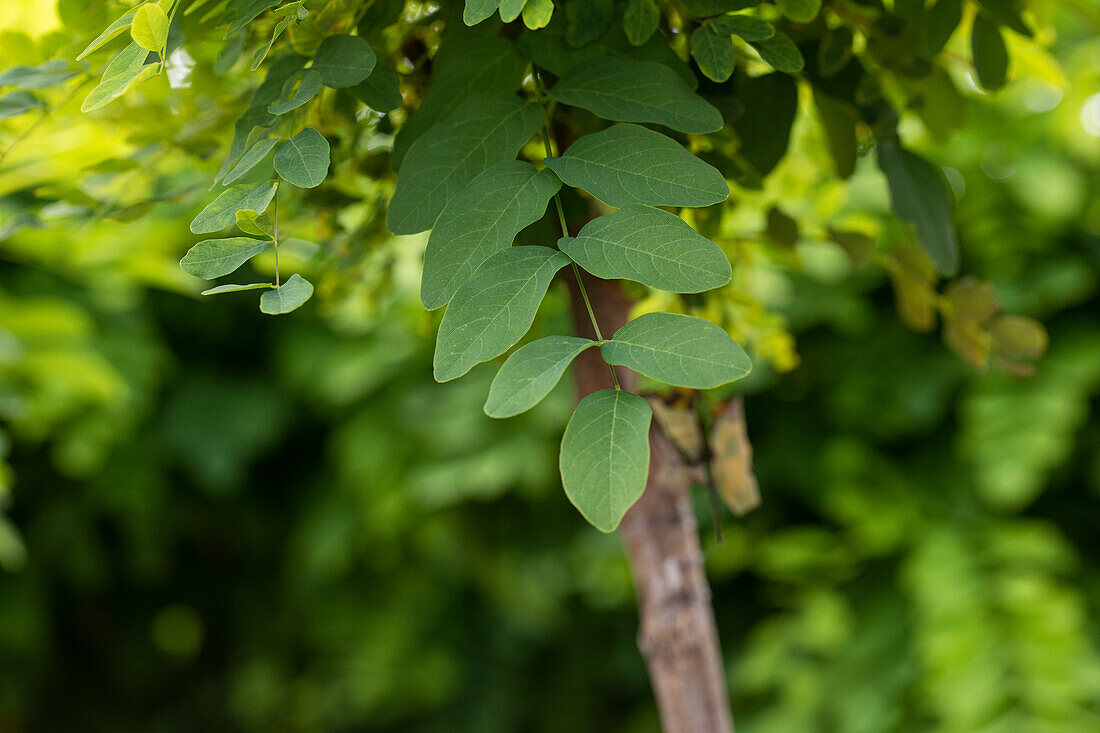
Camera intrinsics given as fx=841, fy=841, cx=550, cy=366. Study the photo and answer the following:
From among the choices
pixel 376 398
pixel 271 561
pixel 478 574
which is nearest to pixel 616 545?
pixel 478 574

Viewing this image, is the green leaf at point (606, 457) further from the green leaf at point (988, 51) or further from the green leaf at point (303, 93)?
the green leaf at point (988, 51)

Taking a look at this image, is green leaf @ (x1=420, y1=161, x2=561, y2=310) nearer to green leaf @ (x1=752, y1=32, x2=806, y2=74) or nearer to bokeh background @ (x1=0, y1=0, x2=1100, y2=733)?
green leaf @ (x1=752, y1=32, x2=806, y2=74)

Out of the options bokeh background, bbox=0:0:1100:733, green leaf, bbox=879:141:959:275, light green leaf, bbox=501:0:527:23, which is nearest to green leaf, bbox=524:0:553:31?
light green leaf, bbox=501:0:527:23

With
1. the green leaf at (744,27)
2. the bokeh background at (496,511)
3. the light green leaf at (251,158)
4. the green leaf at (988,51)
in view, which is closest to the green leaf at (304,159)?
the light green leaf at (251,158)

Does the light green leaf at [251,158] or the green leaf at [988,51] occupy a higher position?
the light green leaf at [251,158]

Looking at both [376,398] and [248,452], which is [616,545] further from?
[248,452]

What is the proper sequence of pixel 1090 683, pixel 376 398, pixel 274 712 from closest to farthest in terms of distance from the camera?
pixel 1090 683, pixel 376 398, pixel 274 712
